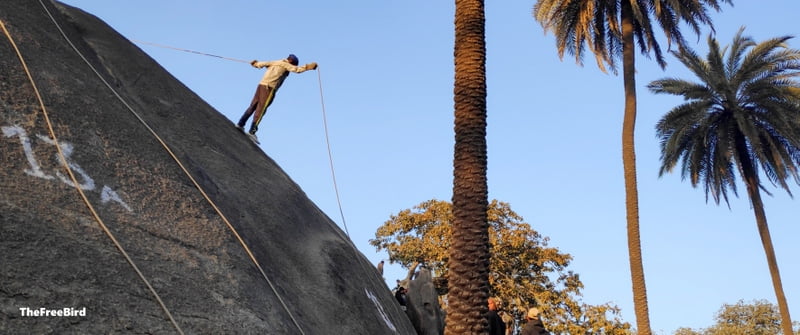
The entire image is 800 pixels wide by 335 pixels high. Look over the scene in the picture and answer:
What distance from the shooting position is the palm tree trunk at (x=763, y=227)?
2828cm

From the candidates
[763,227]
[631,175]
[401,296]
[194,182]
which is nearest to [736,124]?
[763,227]

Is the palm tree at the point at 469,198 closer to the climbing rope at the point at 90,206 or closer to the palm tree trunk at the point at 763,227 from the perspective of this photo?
the climbing rope at the point at 90,206

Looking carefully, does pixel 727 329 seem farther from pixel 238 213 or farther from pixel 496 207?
pixel 238 213

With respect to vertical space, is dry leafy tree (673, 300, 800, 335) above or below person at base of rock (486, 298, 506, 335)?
above

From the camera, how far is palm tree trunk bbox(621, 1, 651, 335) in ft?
65.2

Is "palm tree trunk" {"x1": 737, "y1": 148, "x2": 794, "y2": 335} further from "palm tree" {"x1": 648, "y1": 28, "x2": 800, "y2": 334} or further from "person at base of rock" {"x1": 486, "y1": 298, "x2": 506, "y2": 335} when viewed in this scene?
"person at base of rock" {"x1": 486, "y1": 298, "x2": 506, "y2": 335}

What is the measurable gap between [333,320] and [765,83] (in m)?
25.1

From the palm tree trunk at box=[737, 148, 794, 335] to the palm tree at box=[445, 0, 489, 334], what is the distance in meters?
20.6

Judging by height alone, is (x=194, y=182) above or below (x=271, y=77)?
below

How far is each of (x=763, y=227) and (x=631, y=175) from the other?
10850 mm

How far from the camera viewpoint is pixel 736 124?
2830 centimetres

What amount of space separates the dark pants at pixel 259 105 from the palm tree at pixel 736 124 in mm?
20906

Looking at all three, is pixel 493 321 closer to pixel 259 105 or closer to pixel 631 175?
pixel 259 105

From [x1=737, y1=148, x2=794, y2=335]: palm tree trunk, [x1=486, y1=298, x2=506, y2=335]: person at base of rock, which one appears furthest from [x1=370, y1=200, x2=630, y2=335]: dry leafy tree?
[x1=486, y1=298, x2=506, y2=335]: person at base of rock
